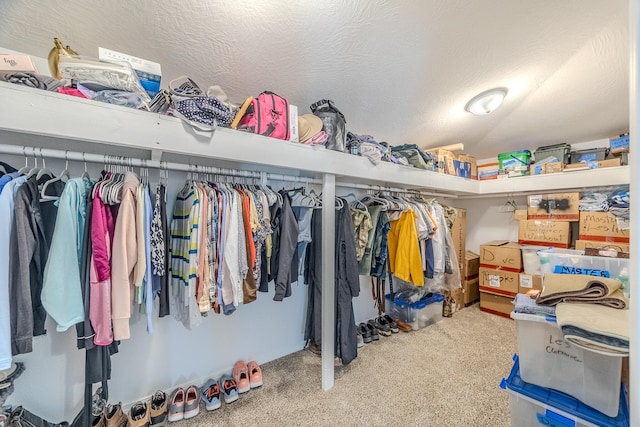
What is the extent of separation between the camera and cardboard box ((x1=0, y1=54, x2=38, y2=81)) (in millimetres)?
844

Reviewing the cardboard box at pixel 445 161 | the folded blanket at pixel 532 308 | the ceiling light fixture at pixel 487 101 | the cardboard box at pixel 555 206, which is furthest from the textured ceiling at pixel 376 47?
the folded blanket at pixel 532 308

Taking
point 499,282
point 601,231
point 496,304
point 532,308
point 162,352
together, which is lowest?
point 496,304

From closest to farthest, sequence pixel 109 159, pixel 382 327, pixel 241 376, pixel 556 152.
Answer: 1. pixel 109 159
2. pixel 241 376
3. pixel 382 327
4. pixel 556 152

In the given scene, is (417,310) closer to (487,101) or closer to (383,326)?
(383,326)

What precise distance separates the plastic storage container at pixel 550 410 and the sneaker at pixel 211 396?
1.59 metres

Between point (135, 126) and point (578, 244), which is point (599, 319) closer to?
point (135, 126)

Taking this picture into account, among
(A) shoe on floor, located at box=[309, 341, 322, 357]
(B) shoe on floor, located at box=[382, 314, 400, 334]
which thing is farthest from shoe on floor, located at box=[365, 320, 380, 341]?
(A) shoe on floor, located at box=[309, 341, 322, 357]

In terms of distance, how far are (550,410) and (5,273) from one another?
79.1 inches

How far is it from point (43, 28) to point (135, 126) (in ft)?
2.44

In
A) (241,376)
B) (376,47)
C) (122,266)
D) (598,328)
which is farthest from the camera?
(241,376)

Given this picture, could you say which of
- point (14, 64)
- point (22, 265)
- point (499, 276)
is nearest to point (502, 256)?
point (499, 276)

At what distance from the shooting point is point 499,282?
2.84 meters

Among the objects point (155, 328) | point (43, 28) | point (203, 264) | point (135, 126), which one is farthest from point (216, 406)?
point (43, 28)

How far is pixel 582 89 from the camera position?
209cm
